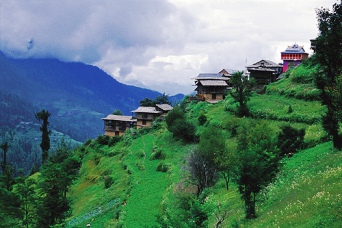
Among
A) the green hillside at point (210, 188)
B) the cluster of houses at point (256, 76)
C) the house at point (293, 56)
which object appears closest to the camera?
the green hillside at point (210, 188)

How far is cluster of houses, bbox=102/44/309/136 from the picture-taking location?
10125 cm

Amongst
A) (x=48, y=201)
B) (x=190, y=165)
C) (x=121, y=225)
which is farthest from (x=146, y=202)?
(x=48, y=201)

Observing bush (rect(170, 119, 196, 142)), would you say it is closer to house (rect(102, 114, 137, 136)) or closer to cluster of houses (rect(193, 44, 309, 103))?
cluster of houses (rect(193, 44, 309, 103))

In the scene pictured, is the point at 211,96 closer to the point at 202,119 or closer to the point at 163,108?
the point at 163,108

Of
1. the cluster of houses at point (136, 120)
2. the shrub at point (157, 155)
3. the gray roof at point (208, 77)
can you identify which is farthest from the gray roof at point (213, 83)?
the shrub at point (157, 155)

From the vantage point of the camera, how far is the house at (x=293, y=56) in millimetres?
113500

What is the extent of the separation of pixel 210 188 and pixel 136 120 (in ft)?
279

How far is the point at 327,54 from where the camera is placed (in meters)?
38.1

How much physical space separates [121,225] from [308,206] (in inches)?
1156

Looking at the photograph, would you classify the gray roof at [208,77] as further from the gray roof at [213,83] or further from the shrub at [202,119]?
the shrub at [202,119]

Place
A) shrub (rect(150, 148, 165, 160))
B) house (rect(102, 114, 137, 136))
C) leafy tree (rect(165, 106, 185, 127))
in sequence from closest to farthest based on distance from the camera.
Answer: shrub (rect(150, 148, 165, 160)), leafy tree (rect(165, 106, 185, 127)), house (rect(102, 114, 137, 136))

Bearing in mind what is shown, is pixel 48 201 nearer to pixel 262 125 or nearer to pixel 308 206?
pixel 262 125

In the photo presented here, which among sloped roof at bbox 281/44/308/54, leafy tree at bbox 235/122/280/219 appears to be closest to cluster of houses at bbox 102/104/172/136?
sloped roof at bbox 281/44/308/54

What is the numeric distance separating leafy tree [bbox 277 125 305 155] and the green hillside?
1.09 meters
